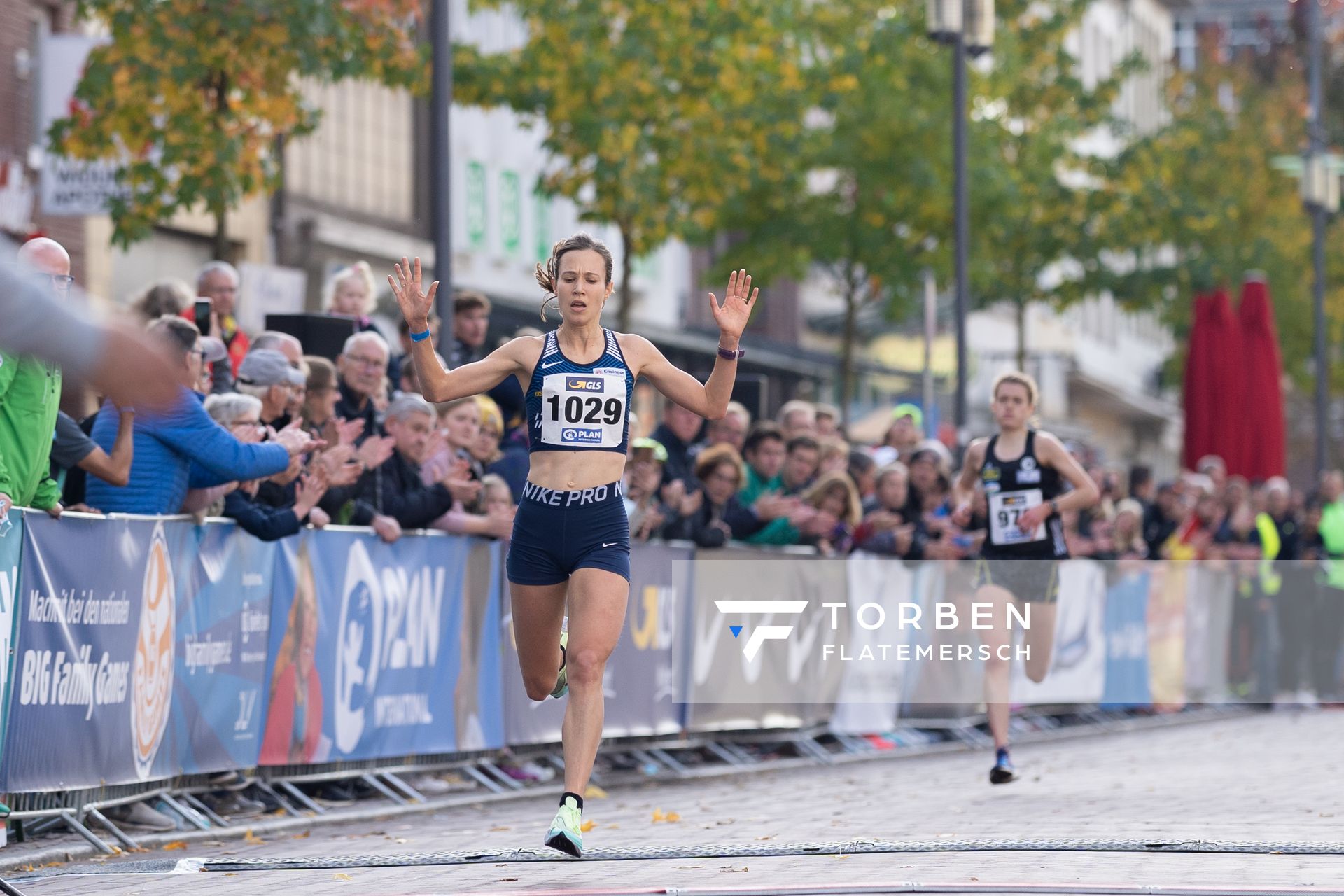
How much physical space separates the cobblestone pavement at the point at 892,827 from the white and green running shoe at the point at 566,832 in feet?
0.34

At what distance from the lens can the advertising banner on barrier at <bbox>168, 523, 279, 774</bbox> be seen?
11.1m

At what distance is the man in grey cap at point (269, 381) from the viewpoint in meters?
12.3

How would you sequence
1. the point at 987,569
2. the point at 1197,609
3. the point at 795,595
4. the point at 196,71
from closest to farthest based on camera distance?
the point at 987,569 → the point at 795,595 → the point at 196,71 → the point at 1197,609

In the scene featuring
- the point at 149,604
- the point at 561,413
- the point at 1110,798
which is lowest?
the point at 1110,798

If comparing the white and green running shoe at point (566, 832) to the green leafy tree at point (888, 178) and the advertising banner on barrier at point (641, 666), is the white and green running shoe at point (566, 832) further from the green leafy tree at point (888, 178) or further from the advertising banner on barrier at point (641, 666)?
the green leafy tree at point (888, 178)

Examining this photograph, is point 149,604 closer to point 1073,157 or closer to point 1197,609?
point 1197,609

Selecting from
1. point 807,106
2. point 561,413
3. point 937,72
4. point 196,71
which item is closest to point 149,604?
point 561,413

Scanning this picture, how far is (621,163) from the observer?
25344 millimetres

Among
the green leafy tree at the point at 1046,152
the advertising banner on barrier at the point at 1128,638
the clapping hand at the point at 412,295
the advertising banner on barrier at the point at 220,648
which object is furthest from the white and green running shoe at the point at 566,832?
the green leafy tree at the point at 1046,152

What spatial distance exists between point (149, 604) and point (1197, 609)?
1398cm

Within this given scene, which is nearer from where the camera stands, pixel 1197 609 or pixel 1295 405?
pixel 1197 609

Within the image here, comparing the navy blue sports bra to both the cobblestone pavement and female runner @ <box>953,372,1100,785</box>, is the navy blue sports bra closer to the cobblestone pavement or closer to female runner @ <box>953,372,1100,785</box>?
the cobblestone pavement

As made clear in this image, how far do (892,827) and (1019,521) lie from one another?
332 cm

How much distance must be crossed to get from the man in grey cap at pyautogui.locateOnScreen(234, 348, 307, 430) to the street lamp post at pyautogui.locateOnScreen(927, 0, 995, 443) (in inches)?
444
